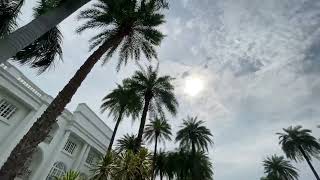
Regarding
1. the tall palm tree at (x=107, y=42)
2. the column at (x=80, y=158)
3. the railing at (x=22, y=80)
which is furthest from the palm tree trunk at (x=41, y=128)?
the column at (x=80, y=158)

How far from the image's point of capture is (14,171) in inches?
305

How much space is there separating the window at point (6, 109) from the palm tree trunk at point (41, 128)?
51.1 ft

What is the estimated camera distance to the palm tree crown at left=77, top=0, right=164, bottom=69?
1463 centimetres

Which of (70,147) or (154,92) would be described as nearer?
(154,92)

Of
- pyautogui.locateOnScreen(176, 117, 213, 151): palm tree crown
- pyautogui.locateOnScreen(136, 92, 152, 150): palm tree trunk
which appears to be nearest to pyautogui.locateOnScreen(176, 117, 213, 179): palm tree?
pyautogui.locateOnScreen(176, 117, 213, 151): palm tree crown

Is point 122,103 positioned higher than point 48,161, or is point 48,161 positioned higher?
point 122,103

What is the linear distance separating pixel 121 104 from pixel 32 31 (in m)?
22.3

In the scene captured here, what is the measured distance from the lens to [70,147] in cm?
3300

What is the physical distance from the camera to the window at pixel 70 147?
32.3 metres

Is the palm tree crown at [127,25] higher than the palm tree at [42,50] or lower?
higher

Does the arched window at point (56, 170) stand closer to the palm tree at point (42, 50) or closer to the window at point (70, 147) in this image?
the window at point (70, 147)

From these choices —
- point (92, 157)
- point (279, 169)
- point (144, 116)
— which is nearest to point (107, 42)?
point (144, 116)

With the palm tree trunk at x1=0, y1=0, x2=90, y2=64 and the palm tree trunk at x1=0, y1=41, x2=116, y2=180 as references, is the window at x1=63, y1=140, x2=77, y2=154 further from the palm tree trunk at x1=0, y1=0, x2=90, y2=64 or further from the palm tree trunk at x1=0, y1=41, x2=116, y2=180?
the palm tree trunk at x1=0, y1=0, x2=90, y2=64

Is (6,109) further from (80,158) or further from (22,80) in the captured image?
(80,158)
